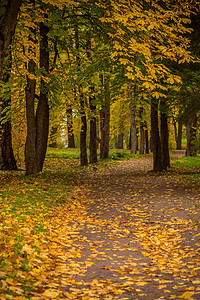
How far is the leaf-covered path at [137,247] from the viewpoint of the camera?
4.31m

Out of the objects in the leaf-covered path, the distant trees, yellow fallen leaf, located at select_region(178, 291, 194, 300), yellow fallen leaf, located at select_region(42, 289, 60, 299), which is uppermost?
the distant trees

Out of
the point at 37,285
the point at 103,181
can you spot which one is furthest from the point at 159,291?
the point at 103,181

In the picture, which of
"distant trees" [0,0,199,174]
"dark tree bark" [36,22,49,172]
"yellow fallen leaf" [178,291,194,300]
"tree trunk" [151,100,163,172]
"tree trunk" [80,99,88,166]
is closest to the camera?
"yellow fallen leaf" [178,291,194,300]

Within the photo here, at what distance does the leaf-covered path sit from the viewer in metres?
4.31

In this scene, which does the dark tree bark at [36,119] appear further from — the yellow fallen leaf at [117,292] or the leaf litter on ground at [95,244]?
the yellow fallen leaf at [117,292]

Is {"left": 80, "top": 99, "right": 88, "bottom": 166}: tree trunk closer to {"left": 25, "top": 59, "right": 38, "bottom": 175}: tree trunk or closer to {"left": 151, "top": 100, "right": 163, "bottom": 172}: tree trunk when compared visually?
{"left": 151, "top": 100, "right": 163, "bottom": 172}: tree trunk

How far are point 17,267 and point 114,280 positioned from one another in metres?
1.39

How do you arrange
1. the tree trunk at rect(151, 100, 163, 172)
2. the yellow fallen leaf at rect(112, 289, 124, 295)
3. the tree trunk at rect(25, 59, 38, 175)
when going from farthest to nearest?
the tree trunk at rect(151, 100, 163, 172), the tree trunk at rect(25, 59, 38, 175), the yellow fallen leaf at rect(112, 289, 124, 295)

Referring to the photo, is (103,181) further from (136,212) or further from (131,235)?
(131,235)

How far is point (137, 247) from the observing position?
6391mm

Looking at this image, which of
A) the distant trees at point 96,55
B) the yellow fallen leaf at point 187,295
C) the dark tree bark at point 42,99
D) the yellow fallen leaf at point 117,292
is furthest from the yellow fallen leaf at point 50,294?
the dark tree bark at point 42,99

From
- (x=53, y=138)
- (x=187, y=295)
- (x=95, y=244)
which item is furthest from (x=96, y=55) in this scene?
(x=187, y=295)

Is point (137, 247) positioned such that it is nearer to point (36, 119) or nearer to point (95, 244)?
point (95, 244)

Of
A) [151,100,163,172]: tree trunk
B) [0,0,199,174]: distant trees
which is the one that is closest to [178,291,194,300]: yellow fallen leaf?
[0,0,199,174]: distant trees
